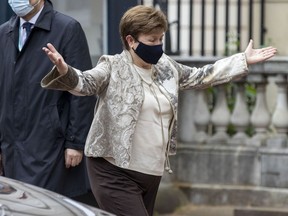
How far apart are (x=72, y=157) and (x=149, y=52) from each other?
1.17 metres

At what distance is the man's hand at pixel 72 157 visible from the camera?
6.69m

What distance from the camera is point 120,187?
5840 mm

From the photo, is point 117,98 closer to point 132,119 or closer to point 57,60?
point 132,119

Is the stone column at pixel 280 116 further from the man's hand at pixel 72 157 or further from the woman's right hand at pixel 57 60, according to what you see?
the woman's right hand at pixel 57 60

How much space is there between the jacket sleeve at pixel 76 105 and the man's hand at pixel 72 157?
0.10 feet

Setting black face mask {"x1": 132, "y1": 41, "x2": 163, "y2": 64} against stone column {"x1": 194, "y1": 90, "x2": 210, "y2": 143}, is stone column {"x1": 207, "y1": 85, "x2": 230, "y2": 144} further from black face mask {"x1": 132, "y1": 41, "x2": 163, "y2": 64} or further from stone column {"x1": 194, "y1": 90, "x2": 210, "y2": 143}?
black face mask {"x1": 132, "y1": 41, "x2": 163, "y2": 64}

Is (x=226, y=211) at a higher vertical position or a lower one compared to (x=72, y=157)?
lower

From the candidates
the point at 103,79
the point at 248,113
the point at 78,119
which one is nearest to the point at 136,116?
the point at 103,79

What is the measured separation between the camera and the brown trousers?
228 inches

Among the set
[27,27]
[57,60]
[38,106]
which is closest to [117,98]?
[57,60]

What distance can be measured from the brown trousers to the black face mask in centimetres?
60

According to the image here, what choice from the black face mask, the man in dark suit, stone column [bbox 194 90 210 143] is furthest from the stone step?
the black face mask

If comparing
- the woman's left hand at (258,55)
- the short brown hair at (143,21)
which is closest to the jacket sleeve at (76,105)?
the short brown hair at (143,21)

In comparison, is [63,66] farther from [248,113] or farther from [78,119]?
[248,113]
